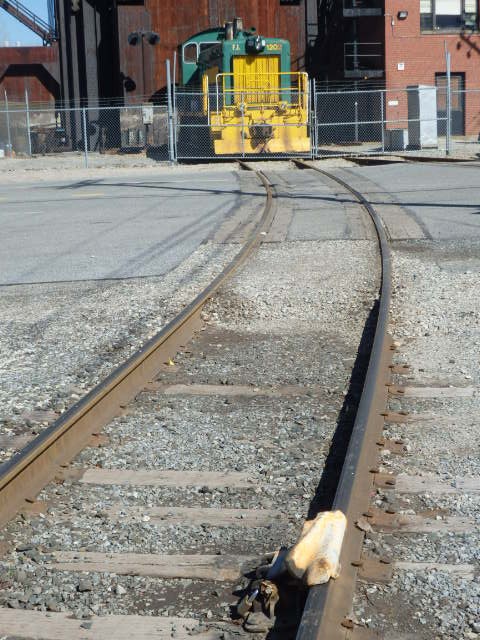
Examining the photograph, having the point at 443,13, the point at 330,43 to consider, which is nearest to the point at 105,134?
the point at 330,43

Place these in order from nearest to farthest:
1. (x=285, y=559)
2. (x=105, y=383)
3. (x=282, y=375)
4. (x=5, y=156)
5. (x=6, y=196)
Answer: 1. (x=285, y=559)
2. (x=105, y=383)
3. (x=282, y=375)
4. (x=6, y=196)
5. (x=5, y=156)

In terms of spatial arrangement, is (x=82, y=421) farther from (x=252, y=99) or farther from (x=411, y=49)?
(x=411, y=49)

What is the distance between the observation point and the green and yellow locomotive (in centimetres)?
3153

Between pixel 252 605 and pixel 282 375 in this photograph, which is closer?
pixel 252 605

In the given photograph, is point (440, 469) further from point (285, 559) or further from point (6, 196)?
point (6, 196)

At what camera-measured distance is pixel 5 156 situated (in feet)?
136

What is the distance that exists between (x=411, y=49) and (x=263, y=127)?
38.8ft

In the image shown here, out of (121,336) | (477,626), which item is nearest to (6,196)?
(121,336)

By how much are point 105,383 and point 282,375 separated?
1.27 meters

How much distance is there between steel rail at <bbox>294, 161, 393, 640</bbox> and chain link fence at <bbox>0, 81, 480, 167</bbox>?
81.1 feet

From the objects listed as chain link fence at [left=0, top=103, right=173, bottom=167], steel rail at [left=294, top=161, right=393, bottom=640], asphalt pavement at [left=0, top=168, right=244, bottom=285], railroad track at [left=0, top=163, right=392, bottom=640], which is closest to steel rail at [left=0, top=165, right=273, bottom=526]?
railroad track at [left=0, top=163, right=392, bottom=640]

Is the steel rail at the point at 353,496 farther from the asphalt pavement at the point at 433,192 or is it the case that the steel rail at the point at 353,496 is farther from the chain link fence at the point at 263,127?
the chain link fence at the point at 263,127

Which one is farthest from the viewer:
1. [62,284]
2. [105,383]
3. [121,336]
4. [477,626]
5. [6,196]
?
[6,196]

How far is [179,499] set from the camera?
439 centimetres
